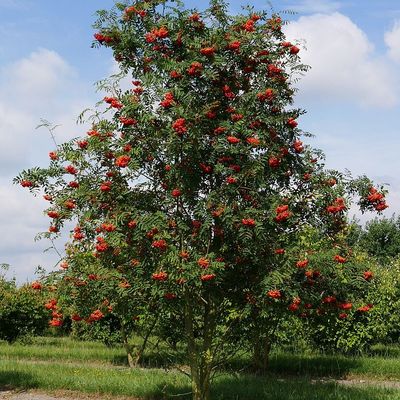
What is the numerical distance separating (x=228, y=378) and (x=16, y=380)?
4.31 metres

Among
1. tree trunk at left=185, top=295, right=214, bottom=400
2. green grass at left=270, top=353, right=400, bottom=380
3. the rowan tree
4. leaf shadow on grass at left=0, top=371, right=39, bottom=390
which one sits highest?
the rowan tree

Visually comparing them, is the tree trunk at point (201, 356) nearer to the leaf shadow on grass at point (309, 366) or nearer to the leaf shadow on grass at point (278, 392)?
the leaf shadow on grass at point (278, 392)

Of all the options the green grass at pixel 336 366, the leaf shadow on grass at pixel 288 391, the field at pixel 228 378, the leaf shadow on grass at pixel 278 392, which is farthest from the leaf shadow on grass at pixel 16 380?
the green grass at pixel 336 366

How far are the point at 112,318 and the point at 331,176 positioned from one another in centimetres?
1081

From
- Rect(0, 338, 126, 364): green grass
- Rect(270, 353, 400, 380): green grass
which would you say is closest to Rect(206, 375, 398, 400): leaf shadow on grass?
Rect(270, 353, 400, 380): green grass

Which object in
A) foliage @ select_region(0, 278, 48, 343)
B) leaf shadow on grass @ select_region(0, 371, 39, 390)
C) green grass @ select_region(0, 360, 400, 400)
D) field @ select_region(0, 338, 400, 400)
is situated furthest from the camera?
foliage @ select_region(0, 278, 48, 343)

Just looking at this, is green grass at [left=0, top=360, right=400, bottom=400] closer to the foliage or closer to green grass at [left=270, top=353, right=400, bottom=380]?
A: green grass at [left=270, top=353, right=400, bottom=380]

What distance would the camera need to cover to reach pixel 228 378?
42.3ft

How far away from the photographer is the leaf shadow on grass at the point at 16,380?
1253 cm

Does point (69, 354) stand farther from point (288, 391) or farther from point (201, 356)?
point (201, 356)

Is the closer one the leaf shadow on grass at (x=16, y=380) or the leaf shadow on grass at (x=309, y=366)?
the leaf shadow on grass at (x=16, y=380)

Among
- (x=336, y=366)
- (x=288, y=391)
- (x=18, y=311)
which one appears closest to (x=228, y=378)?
(x=288, y=391)

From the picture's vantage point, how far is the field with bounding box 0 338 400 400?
36.6 feet

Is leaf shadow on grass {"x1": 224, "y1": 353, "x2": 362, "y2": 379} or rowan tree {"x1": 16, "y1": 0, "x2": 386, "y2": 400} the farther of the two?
leaf shadow on grass {"x1": 224, "y1": 353, "x2": 362, "y2": 379}
